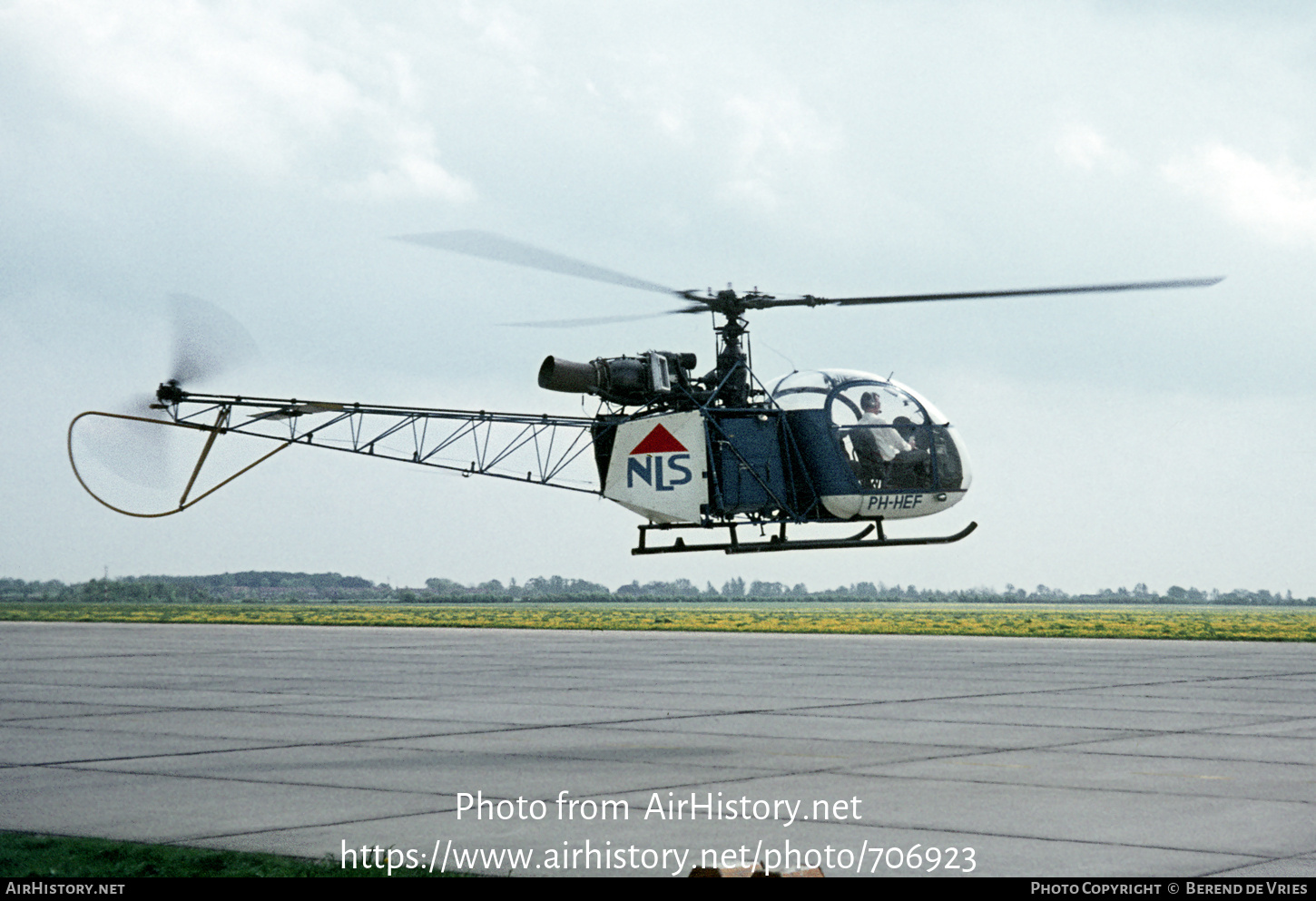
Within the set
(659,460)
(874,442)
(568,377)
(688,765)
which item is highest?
(568,377)

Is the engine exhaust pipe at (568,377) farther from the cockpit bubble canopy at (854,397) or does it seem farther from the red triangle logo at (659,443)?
the cockpit bubble canopy at (854,397)

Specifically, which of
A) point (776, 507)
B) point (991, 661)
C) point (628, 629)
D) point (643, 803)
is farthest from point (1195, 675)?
point (628, 629)

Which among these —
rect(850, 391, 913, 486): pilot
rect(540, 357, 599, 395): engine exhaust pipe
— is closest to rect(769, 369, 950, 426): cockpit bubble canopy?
rect(850, 391, 913, 486): pilot

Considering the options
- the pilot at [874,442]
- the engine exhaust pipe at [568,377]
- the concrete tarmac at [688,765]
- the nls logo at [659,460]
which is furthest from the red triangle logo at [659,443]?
the concrete tarmac at [688,765]

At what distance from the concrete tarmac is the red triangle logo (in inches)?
153

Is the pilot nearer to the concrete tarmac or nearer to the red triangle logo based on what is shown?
the red triangle logo

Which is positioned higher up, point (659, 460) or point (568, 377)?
point (568, 377)

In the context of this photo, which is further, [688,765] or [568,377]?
[568,377]

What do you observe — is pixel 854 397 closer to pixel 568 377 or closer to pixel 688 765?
pixel 568 377

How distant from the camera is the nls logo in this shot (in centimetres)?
2455

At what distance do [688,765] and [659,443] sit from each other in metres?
13.4

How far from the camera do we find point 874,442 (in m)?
23.6

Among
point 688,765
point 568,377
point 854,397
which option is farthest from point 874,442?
point 688,765

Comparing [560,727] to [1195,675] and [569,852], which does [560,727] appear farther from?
[1195,675]
